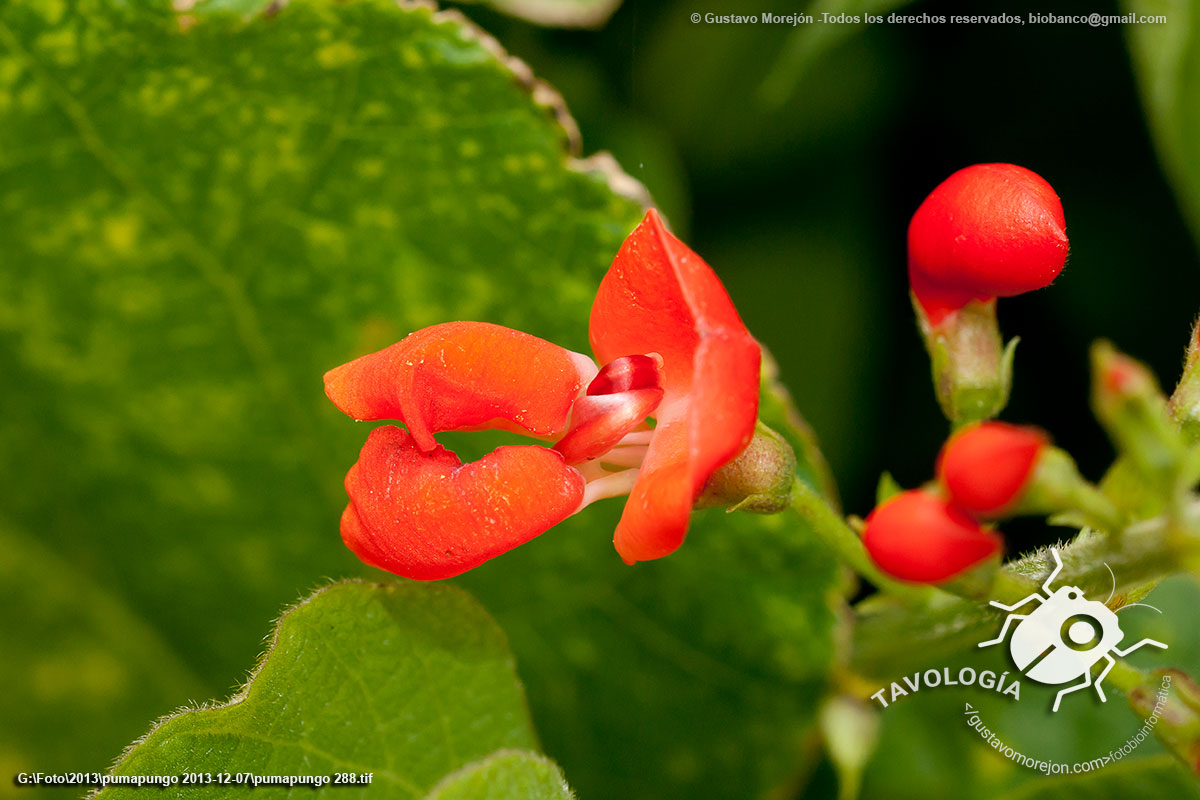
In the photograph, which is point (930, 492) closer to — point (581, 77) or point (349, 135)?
point (349, 135)

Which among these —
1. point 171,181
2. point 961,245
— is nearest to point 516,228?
point 171,181

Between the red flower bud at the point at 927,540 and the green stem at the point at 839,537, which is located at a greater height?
the red flower bud at the point at 927,540

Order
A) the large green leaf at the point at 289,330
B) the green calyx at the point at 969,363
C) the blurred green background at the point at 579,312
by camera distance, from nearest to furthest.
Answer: the green calyx at the point at 969,363, the large green leaf at the point at 289,330, the blurred green background at the point at 579,312

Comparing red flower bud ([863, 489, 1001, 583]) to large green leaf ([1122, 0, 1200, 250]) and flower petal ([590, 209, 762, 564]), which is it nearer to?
flower petal ([590, 209, 762, 564])

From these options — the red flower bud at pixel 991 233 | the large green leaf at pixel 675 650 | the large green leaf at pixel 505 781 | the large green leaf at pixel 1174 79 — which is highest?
the large green leaf at pixel 1174 79

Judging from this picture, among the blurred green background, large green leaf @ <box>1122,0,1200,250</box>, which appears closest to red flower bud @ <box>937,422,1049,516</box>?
the blurred green background

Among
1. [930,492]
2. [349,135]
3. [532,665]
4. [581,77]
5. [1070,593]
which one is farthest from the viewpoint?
[581,77]

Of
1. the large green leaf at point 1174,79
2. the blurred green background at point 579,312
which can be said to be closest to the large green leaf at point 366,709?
the blurred green background at point 579,312

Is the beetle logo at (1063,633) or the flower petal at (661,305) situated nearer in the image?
the flower petal at (661,305)

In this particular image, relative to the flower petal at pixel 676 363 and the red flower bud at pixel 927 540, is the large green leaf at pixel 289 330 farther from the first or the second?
the red flower bud at pixel 927 540
